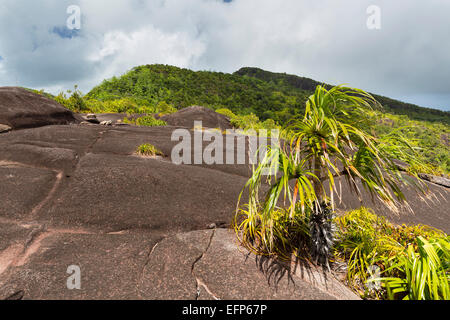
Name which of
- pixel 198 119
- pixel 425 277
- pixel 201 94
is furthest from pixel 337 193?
pixel 201 94

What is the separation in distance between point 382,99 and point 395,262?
8851 cm

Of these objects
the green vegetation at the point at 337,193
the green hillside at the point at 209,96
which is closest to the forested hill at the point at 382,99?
the green hillside at the point at 209,96

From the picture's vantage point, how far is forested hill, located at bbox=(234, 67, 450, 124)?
2510 inches

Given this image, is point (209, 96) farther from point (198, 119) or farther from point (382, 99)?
point (382, 99)

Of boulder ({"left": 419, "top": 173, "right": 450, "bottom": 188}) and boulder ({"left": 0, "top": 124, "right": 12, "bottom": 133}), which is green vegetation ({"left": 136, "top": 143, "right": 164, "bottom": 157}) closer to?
boulder ({"left": 0, "top": 124, "right": 12, "bottom": 133})

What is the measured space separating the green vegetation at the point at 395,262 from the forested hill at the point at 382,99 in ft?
173

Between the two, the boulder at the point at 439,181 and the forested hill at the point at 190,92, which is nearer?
the boulder at the point at 439,181

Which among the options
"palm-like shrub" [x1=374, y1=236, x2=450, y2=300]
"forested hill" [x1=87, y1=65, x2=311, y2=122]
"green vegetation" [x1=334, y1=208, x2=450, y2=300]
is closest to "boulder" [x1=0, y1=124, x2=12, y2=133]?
"green vegetation" [x1=334, y1=208, x2=450, y2=300]

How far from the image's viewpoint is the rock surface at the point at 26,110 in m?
8.10

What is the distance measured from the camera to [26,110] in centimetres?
865

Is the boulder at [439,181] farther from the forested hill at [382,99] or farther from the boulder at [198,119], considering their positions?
the forested hill at [382,99]

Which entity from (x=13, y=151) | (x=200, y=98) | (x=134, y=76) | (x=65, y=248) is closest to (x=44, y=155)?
(x=13, y=151)

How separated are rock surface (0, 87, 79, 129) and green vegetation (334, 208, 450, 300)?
11.8 meters

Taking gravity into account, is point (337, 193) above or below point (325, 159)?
below
